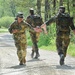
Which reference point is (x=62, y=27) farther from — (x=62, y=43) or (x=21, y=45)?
(x=21, y=45)

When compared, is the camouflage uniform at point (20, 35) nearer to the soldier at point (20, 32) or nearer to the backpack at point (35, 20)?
the soldier at point (20, 32)

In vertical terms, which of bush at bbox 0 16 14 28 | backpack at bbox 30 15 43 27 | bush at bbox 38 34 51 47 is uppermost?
backpack at bbox 30 15 43 27

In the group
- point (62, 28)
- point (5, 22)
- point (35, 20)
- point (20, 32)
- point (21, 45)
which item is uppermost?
point (62, 28)

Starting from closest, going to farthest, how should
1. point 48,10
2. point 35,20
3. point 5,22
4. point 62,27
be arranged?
point 62,27
point 35,20
point 48,10
point 5,22

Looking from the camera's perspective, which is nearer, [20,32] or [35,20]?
[20,32]

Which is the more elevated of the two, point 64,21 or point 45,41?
point 64,21

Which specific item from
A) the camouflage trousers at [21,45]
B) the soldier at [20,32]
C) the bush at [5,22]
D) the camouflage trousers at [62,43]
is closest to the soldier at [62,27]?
the camouflage trousers at [62,43]

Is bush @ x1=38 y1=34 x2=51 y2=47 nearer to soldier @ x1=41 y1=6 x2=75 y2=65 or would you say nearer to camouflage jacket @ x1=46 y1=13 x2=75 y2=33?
soldier @ x1=41 y1=6 x2=75 y2=65

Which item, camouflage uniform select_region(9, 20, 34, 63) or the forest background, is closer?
camouflage uniform select_region(9, 20, 34, 63)

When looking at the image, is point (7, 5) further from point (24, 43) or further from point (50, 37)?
point (24, 43)

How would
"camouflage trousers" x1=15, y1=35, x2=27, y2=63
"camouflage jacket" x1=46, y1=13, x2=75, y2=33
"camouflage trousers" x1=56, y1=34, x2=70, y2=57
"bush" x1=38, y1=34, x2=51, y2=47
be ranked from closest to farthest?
"camouflage jacket" x1=46, y1=13, x2=75, y2=33 → "camouflage trousers" x1=56, y1=34, x2=70, y2=57 → "camouflage trousers" x1=15, y1=35, x2=27, y2=63 → "bush" x1=38, y1=34, x2=51, y2=47

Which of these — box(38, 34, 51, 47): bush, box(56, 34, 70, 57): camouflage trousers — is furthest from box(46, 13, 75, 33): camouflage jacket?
box(38, 34, 51, 47): bush

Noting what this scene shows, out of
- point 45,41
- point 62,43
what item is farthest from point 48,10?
point 62,43

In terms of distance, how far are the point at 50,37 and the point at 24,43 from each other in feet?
50.2
